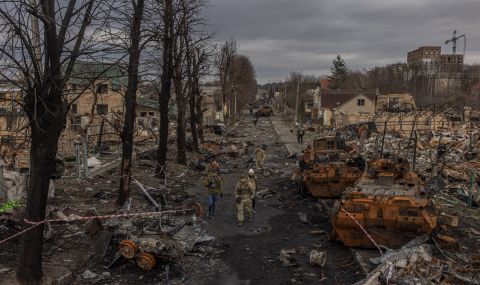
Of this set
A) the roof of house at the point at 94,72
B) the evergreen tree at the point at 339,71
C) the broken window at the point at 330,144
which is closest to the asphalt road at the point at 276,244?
the broken window at the point at 330,144

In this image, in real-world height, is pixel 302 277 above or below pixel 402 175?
below

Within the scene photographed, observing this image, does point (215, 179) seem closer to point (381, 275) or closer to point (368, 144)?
point (381, 275)

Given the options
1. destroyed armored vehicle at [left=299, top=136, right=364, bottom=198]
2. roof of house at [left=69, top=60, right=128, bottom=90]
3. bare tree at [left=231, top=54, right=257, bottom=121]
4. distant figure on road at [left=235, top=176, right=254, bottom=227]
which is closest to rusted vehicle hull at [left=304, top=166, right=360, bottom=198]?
destroyed armored vehicle at [left=299, top=136, right=364, bottom=198]

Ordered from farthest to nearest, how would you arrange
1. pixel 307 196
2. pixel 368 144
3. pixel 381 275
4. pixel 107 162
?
1. pixel 368 144
2. pixel 107 162
3. pixel 307 196
4. pixel 381 275

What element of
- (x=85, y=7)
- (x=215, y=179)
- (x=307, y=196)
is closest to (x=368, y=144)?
(x=307, y=196)

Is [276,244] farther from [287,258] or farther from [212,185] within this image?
[212,185]

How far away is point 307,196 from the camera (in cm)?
1803

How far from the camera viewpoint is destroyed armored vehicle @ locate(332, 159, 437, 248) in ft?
35.2

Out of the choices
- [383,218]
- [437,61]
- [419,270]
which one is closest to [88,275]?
[419,270]

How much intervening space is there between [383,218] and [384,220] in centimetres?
5

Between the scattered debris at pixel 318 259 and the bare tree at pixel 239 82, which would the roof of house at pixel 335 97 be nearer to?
the bare tree at pixel 239 82

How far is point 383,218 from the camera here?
10.9 m

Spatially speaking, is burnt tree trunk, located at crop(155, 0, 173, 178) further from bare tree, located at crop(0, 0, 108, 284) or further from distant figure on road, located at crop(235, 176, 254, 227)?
bare tree, located at crop(0, 0, 108, 284)

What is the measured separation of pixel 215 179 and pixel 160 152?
18.7 feet
